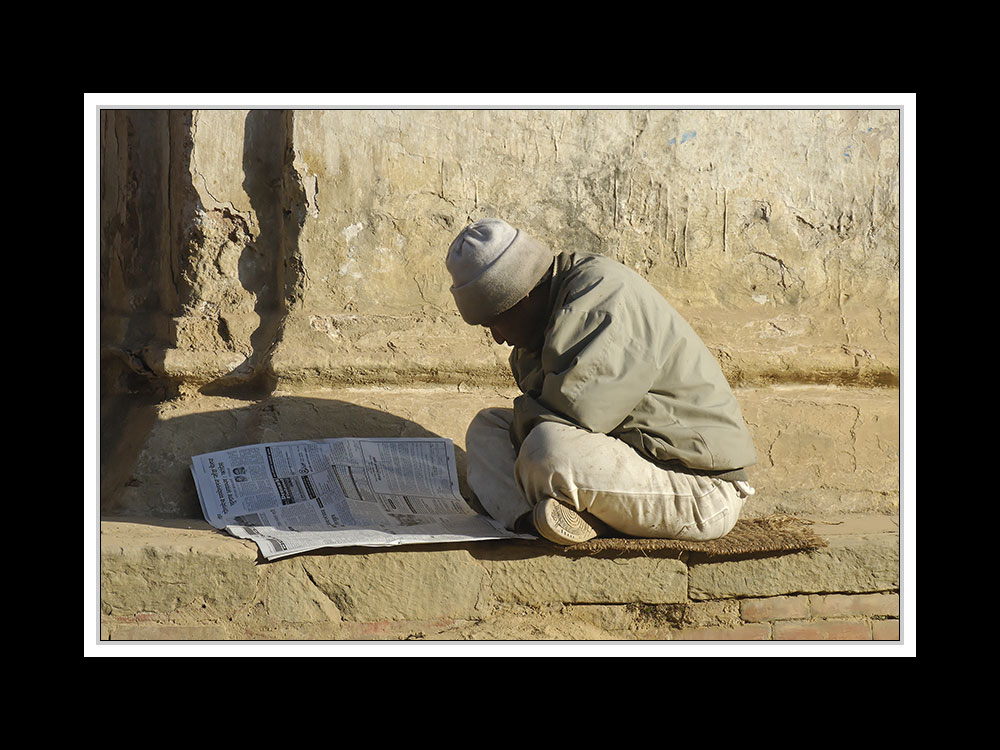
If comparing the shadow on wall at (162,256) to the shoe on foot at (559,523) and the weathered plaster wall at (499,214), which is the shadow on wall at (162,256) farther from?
the shoe on foot at (559,523)

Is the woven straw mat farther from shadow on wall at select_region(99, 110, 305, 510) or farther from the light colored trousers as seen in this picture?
shadow on wall at select_region(99, 110, 305, 510)

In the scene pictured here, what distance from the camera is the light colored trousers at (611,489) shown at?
3135 millimetres

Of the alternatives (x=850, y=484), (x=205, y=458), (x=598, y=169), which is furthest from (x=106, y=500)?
(x=850, y=484)

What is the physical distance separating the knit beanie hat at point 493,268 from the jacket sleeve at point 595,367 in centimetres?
20

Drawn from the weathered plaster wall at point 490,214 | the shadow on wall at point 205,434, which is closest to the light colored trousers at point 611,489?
the shadow on wall at point 205,434

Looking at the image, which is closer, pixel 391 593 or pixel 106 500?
pixel 391 593

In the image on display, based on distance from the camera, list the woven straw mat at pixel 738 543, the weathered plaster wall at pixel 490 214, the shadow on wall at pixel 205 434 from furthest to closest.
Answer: the weathered plaster wall at pixel 490 214, the shadow on wall at pixel 205 434, the woven straw mat at pixel 738 543

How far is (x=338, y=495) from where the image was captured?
3762 mm

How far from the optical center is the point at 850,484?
4.29 metres

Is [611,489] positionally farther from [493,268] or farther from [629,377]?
[493,268]

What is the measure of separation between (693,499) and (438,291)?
69.7 inches

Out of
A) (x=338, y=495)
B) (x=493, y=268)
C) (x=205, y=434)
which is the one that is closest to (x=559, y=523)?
(x=493, y=268)

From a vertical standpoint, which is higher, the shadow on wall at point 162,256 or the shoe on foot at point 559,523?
the shadow on wall at point 162,256

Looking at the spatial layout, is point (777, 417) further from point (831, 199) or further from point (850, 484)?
point (831, 199)
